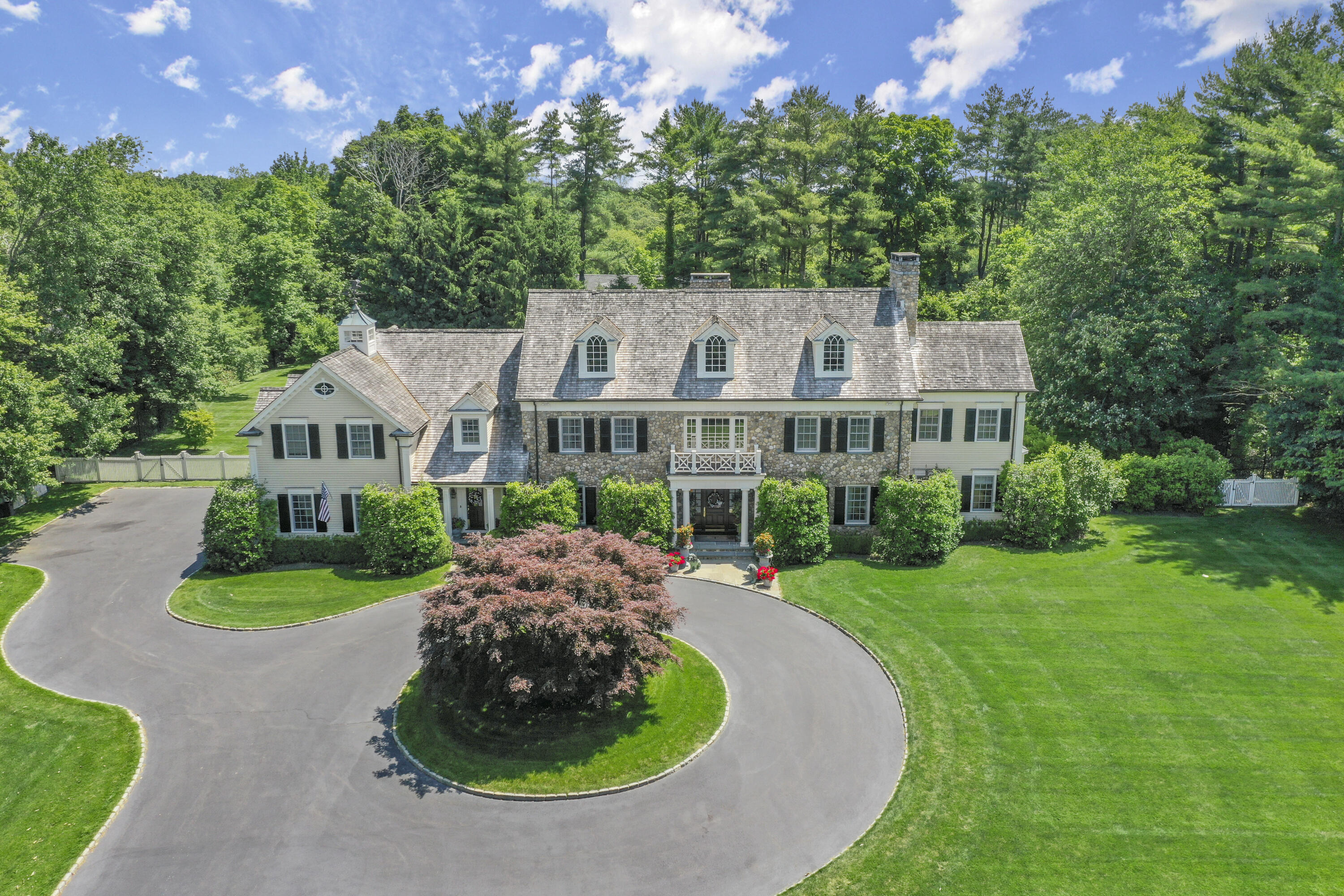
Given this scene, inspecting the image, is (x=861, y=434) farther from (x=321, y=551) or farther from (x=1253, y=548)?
(x=321, y=551)

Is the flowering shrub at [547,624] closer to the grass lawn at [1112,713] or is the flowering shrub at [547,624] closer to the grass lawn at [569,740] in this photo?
the grass lawn at [569,740]

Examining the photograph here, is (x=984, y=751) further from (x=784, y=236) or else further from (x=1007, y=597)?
(x=784, y=236)

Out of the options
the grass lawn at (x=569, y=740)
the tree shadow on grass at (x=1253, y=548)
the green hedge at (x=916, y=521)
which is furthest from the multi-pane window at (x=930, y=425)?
the grass lawn at (x=569, y=740)

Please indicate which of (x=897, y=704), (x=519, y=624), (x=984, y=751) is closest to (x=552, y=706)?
(x=519, y=624)

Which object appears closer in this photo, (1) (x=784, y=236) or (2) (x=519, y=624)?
(2) (x=519, y=624)

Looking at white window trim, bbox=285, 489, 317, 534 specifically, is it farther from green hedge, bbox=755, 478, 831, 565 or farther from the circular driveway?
green hedge, bbox=755, 478, 831, 565
